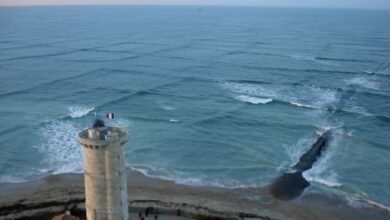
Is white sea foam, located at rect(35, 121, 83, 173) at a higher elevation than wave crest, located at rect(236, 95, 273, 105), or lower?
lower

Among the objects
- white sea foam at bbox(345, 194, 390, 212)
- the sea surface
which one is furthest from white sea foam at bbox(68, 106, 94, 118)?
white sea foam at bbox(345, 194, 390, 212)

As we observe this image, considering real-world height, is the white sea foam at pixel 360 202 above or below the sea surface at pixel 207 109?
below

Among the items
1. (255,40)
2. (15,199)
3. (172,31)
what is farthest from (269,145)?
(172,31)

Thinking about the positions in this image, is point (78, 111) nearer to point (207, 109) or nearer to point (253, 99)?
point (207, 109)

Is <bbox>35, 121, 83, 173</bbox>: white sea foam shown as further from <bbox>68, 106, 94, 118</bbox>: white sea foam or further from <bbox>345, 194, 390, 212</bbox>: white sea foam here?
<bbox>345, 194, 390, 212</bbox>: white sea foam

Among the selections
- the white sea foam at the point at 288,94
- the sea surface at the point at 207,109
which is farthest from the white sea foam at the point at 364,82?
the white sea foam at the point at 288,94

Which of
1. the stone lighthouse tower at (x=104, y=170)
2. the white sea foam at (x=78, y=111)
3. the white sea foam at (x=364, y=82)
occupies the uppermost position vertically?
the stone lighthouse tower at (x=104, y=170)

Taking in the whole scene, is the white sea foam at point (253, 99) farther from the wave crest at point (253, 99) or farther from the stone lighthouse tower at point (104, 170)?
the stone lighthouse tower at point (104, 170)
